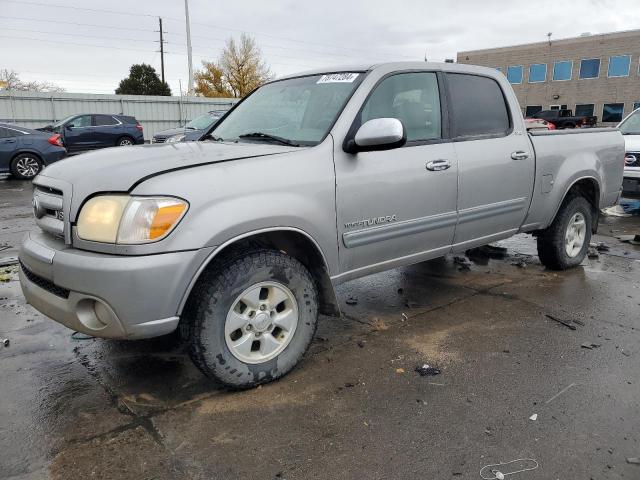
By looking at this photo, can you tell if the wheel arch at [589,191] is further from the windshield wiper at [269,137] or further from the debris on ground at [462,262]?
the windshield wiper at [269,137]

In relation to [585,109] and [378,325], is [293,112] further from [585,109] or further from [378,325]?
[585,109]

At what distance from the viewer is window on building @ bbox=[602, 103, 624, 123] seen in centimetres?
4316

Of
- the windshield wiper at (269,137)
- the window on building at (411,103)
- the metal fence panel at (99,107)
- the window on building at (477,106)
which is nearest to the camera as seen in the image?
the windshield wiper at (269,137)

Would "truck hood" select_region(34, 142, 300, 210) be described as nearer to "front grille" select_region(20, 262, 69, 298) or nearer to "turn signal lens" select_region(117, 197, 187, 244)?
"turn signal lens" select_region(117, 197, 187, 244)

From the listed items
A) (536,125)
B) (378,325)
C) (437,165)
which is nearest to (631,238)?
(536,125)

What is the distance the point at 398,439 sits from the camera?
8.37ft

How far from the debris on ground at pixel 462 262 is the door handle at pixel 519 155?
5.07ft

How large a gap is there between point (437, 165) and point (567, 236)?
7.78ft

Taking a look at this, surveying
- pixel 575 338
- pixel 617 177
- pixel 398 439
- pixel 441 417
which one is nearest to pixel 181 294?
pixel 398 439

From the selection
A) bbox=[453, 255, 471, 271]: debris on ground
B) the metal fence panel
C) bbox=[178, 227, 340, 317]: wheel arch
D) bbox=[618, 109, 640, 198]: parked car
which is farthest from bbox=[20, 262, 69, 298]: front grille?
the metal fence panel

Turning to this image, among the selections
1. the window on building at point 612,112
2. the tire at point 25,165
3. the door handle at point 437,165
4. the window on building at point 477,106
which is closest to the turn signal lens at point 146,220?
the door handle at point 437,165

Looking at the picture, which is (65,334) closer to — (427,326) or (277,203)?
(277,203)

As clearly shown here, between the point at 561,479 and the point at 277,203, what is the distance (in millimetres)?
1891

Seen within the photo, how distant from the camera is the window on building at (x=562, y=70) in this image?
1817 inches
